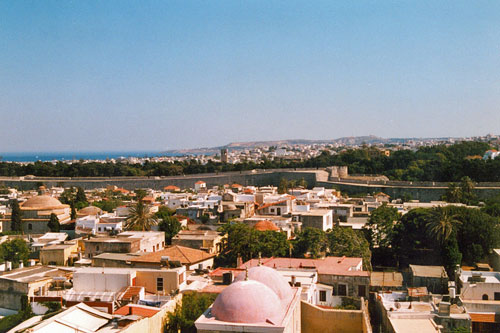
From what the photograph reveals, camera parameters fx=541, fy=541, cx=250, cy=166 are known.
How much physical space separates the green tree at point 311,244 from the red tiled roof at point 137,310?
9177 millimetres

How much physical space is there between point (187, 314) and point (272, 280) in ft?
8.91

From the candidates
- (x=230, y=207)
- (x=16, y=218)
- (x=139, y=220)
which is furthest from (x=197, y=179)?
(x=139, y=220)

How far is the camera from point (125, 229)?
85.5 feet

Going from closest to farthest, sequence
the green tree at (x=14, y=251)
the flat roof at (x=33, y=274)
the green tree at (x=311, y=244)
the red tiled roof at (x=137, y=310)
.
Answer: the red tiled roof at (x=137, y=310) < the flat roof at (x=33, y=274) < the green tree at (x=311, y=244) < the green tree at (x=14, y=251)

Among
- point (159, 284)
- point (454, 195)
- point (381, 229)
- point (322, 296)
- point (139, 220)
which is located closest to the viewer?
point (322, 296)

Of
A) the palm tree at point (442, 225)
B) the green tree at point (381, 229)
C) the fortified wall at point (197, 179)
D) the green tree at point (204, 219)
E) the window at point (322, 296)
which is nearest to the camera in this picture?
the window at point (322, 296)

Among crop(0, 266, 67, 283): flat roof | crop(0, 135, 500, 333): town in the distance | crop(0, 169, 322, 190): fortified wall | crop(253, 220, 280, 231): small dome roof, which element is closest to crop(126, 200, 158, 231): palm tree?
crop(0, 135, 500, 333): town in the distance

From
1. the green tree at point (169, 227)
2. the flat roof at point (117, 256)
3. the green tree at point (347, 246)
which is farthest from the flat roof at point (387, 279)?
the green tree at point (169, 227)

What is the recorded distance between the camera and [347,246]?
20094 mm

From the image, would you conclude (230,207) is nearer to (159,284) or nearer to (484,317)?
(159,284)

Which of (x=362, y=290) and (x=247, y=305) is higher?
(x=247, y=305)

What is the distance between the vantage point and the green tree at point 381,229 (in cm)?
2297

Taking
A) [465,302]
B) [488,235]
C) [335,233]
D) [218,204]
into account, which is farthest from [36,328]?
[218,204]

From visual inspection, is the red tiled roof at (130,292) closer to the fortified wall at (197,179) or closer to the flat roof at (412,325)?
the flat roof at (412,325)
